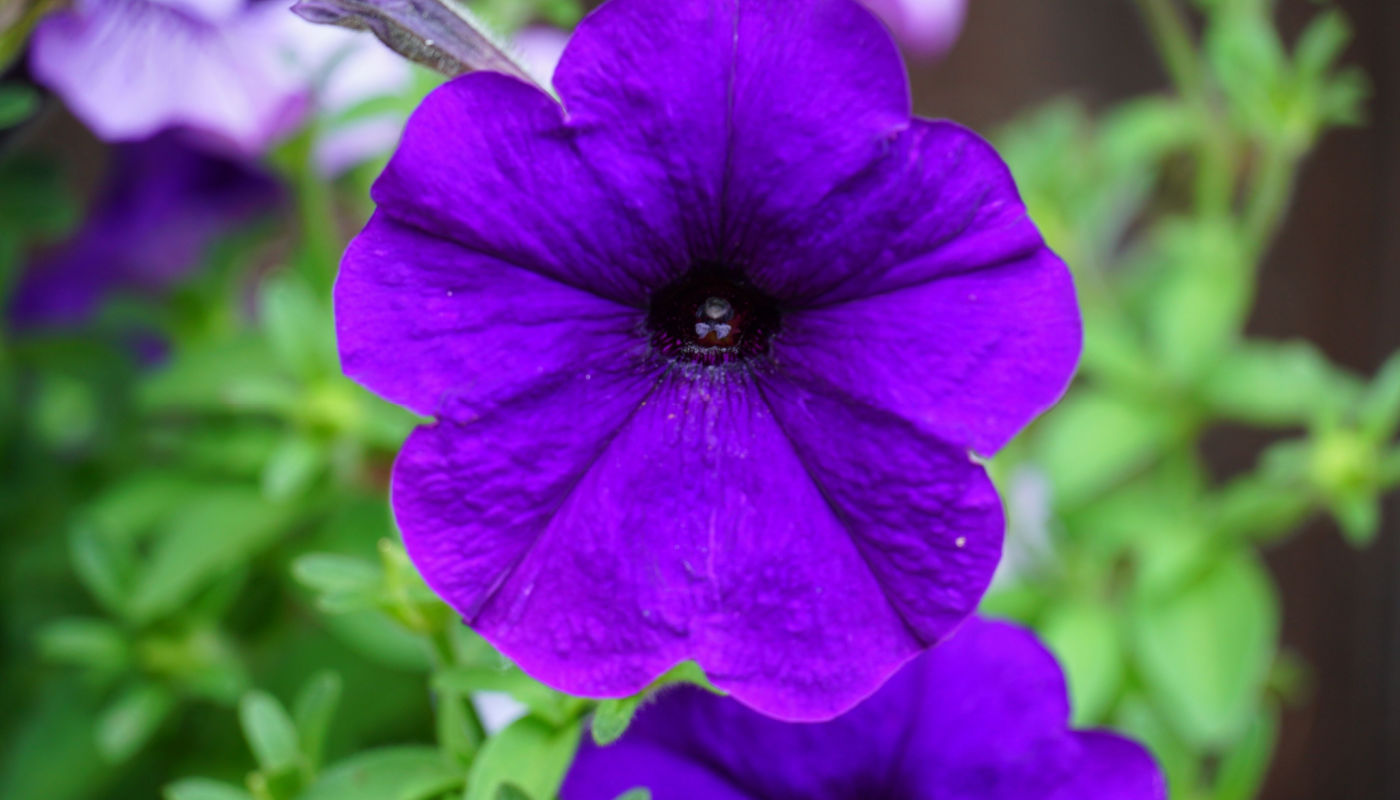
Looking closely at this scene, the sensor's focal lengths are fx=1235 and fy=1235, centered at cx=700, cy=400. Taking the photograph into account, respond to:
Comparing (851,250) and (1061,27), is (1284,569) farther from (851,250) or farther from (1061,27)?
(851,250)

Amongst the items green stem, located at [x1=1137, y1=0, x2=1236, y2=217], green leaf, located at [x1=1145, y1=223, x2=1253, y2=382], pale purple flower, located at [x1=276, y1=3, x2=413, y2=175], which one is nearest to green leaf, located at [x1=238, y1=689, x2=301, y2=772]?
pale purple flower, located at [x1=276, y1=3, x2=413, y2=175]

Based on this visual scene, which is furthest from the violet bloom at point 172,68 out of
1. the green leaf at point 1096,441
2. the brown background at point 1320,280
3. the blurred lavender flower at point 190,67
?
the brown background at point 1320,280

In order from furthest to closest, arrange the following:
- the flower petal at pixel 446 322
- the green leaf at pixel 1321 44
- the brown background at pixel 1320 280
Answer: the brown background at pixel 1320 280 → the green leaf at pixel 1321 44 → the flower petal at pixel 446 322

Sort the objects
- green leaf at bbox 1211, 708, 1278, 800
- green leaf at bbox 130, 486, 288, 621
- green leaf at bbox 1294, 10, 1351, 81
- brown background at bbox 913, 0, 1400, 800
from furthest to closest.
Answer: brown background at bbox 913, 0, 1400, 800, green leaf at bbox 1294, 10, 1351, 81, green leaf at bbox 130, 486, 288, 621, green leaf at bbox 1211, 708, 1278, 800

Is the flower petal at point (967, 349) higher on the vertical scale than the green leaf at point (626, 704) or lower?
higher

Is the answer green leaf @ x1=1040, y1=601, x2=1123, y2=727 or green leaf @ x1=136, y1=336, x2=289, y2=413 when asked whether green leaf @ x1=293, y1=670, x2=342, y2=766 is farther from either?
green leaf @ x1=1040, y1=601, x2=1123, y2=727

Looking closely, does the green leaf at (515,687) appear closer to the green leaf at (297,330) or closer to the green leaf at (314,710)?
the green leaf at (314,710)

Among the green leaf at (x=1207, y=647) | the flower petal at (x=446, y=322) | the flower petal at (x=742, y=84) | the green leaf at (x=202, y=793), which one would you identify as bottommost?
the green leaf at (x=202, y=793)
